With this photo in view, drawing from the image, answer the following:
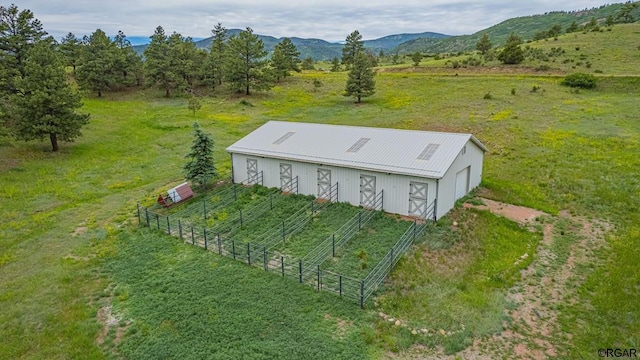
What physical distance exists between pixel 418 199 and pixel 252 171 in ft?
33.2

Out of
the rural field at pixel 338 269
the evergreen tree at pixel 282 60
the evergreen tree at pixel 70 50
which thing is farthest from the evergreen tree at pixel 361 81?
the evergreen tree at pixel 70 50

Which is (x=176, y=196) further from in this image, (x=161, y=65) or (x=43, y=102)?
(x=161, y=65)

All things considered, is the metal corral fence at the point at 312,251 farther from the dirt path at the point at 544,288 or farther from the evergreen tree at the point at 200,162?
the evergreen tree at the point at 200,162

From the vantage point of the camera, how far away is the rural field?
10.8 meters

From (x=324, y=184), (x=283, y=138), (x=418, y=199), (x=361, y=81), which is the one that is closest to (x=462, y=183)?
(x=418, y=199)

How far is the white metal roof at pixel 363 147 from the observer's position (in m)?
→ 18.5

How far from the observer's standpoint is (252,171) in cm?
2348

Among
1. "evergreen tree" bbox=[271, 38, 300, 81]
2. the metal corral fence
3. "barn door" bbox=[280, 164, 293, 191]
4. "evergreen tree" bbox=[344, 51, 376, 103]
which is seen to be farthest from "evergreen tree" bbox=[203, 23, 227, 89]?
the metal corral fence

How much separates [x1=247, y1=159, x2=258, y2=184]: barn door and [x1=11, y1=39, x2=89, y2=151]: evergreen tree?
15.4m

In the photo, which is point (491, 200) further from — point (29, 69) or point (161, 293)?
point (29, 69)

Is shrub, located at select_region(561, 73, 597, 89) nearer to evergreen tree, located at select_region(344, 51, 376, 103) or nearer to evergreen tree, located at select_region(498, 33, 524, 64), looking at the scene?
evergreen tree, located at select_region(498, 33, 524, 64)

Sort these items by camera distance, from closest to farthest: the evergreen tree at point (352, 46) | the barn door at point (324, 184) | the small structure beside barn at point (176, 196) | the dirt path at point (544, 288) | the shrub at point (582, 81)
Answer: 1. the dirt path at point (544, 288)
2. the barn door at point (324, 184)
3. the small structure beside barn at point (176, 196)
4. the shrub at point (582, 81)
5. the evergreen tree at point (352, 46)

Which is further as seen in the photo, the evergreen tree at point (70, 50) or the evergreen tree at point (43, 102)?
the evergreen tree at point (70, 50)

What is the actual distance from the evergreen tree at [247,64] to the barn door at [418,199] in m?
38.0
